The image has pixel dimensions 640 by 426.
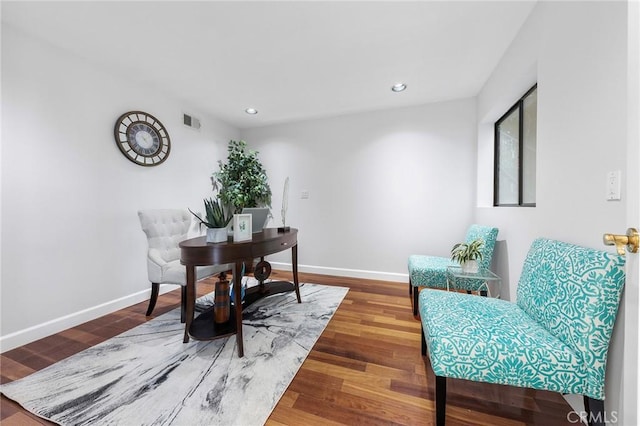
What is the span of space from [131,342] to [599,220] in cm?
295

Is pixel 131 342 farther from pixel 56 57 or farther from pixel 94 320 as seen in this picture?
pixel 56 57

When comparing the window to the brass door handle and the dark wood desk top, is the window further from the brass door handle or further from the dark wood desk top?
the dark wood desk top

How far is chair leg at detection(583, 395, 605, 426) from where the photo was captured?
0.87 m

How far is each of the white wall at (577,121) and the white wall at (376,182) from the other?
1.14 m

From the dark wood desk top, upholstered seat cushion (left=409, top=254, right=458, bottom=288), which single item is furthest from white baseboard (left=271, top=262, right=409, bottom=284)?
the dark wood desk top

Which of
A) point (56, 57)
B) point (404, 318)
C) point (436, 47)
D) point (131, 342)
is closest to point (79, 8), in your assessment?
point (56, 57)

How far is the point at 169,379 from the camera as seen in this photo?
4.58 ft

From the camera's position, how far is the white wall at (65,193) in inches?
68.1

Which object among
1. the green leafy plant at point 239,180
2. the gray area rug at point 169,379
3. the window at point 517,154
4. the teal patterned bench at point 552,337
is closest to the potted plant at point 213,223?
the gray area rug at point 169,379

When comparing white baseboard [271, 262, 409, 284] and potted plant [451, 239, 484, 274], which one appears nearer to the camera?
potted plant [451, 239, 484, 274]

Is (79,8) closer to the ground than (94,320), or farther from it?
farther from it

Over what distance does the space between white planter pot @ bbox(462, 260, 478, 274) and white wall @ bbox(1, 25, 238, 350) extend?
326 cm

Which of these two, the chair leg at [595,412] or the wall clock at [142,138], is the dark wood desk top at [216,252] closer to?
the wall clock at [142,138]

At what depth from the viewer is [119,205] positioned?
7.75 feet
